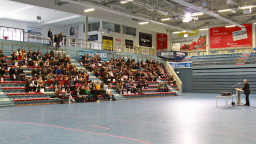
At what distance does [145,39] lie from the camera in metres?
37.5

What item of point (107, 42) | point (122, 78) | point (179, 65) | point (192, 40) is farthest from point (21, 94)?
point (192, 40)

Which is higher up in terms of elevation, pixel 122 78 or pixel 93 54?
pixel 93 54

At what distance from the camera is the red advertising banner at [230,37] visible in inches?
1271

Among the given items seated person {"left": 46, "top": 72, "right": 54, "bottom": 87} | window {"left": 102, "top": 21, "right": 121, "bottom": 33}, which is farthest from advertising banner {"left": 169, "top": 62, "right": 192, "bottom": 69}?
seated person {"left": 46, "top": 72, "right": 54, "bottom": 87}

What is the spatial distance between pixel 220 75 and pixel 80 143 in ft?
86.9

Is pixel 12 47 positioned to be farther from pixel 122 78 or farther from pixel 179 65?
pixel 179 65

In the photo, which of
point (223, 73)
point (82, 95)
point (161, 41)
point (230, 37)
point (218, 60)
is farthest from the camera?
point (161, 41)

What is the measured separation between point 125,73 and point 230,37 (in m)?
18.2

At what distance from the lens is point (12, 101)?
533 inches

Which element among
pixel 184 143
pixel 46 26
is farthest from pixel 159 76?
pixel 184 143

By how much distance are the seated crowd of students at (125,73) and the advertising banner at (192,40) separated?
10044 millimetres

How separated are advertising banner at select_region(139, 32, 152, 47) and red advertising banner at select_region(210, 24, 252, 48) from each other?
9.08 metres

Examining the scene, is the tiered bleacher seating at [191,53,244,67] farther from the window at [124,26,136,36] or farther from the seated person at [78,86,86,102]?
the seated person at [78,86,86,102]

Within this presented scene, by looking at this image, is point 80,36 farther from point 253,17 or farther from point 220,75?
point 253,17
